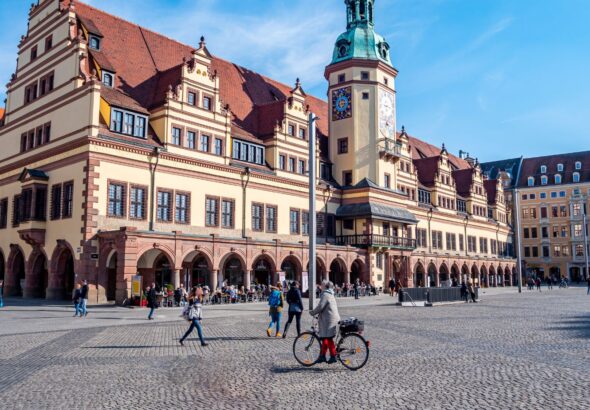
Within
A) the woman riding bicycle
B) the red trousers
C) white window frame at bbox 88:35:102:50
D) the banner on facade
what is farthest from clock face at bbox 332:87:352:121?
the red trousers

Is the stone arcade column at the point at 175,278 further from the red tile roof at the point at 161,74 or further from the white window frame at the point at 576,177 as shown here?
the white window frame at the point at 576,177

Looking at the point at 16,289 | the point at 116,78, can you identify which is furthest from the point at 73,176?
the point at 16,289

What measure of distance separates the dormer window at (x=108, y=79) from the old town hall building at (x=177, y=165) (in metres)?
0.11

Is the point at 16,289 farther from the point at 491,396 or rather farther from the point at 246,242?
the point at 491,396

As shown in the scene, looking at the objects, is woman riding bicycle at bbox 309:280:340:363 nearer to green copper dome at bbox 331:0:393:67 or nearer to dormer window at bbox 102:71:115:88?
dormer window at bbox 102:71:115:88

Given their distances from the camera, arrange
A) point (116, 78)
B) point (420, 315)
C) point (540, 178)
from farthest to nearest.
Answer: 1. point (540, 178)
2. point (116, 78)
3. point (420, 315)

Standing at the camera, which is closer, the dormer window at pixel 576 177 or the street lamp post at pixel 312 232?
the street lamp post at pixel 312 232

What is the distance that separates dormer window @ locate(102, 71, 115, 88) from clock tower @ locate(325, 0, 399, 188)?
23.3 metres

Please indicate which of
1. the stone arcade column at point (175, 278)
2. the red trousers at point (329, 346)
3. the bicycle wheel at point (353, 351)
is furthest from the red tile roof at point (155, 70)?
the bicycle wheel at point (353, 351)

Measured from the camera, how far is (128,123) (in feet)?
115

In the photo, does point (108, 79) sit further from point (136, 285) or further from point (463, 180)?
point (463, 180)

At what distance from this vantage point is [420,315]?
86.9 feet

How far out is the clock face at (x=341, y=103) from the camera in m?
52.6

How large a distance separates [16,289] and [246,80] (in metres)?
25.9
